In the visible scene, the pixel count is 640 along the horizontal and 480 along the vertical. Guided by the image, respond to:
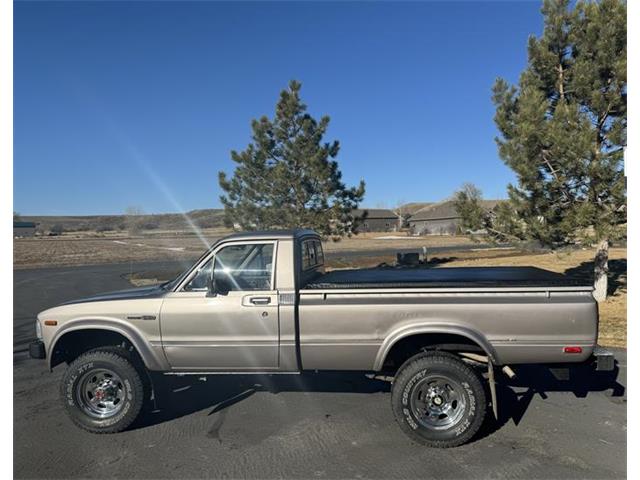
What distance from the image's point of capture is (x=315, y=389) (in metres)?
5.43

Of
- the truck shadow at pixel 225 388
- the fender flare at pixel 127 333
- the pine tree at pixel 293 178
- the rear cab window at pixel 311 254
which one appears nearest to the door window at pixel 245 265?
the rear cab window at pixel 311 254

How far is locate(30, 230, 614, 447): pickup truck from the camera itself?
12.9 ft

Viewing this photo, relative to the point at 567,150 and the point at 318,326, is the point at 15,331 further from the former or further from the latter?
the point at 567,150

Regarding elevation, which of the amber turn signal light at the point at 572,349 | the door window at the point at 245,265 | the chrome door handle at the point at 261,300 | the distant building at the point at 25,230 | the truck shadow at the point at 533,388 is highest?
the distant building at the point at 25,230

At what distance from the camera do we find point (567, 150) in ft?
27.8

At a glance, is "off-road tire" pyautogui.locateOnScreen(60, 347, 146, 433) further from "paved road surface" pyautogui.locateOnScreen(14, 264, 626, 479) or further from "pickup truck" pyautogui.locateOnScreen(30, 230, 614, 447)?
"paved road surface" pyautogui.locateOnScreen(14, 264, 626, 479)

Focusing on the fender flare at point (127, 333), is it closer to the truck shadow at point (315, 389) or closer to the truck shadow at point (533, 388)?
the truck shadow at point (315, 389)

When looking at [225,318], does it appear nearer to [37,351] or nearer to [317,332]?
[317,332]

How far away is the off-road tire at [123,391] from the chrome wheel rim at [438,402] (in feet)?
8.95

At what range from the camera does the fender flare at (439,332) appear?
3.95m

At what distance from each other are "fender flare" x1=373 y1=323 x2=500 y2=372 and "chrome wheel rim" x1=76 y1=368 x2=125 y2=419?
271cm

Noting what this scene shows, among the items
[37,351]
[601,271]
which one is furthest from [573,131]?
[37,351]
